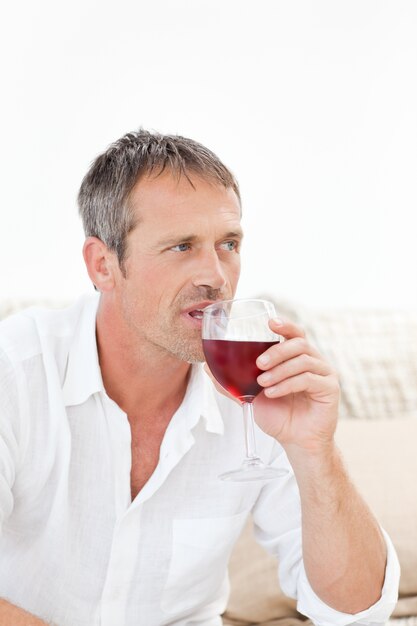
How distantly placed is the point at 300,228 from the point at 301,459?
2.14 m

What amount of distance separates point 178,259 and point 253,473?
1.79 ft

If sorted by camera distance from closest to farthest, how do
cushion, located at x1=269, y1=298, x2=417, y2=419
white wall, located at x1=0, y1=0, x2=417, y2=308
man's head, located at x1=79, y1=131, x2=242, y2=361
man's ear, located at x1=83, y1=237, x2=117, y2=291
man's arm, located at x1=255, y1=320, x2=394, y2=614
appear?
A: man's arm, located at x1=255, y1=320, x2=394, y2=614
man's head, located at x1=79, y1=131, x2=242, y2=361
man's ear, located at x1=83, y1=237, x2=117, y2=291
cushion, located at x1=269, y1=298, x2=417, y2=419
white wall, located at x1=0, y1=0, x2=417, y2=308

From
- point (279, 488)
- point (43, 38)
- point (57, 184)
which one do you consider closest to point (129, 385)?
point (279, 488)

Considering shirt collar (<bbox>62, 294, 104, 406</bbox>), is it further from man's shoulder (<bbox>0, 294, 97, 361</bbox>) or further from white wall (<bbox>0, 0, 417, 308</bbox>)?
white wall (<bbox>0, 0, 417, 308</bbox>)

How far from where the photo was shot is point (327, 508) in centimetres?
169

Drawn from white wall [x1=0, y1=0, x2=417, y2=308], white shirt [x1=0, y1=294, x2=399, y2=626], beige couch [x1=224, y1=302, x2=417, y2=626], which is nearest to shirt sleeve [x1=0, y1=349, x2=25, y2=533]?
white shirt [x1=0, y1=294, x2=399, y2=626]

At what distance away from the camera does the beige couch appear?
2.19m

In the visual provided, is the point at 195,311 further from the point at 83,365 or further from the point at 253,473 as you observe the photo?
the point at 253,473

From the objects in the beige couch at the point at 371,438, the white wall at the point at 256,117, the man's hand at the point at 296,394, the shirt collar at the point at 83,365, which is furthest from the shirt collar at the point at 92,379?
the white wall at the point at 256,117

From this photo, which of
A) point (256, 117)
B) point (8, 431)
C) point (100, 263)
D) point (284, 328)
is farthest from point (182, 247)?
point (256, 117)

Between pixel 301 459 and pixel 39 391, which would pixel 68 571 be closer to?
pixel 39 391

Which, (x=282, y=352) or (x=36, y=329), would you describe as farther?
(x=36, y=329)

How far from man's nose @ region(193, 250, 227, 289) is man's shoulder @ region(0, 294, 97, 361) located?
1.20 feet

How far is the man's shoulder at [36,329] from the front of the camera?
1.79 meters
